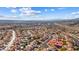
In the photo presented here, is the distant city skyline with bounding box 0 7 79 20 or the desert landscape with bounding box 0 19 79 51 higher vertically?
the distant city skyline with bounding box 0 7 79 20

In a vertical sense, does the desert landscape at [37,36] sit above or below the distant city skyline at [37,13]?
below

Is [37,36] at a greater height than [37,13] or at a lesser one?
lesser
